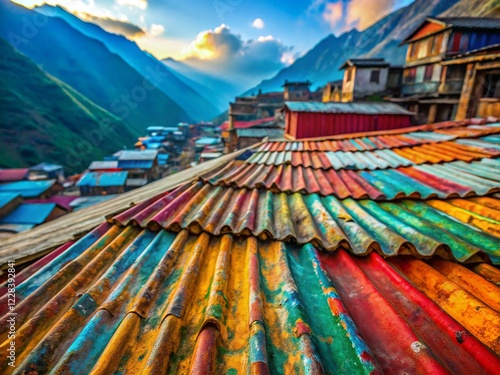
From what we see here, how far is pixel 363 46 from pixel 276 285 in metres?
131

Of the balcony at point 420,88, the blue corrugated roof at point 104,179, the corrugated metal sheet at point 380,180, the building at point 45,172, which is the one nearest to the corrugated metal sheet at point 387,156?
the corrugated metal sheet at point 380,180

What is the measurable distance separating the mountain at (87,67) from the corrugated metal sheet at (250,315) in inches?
3460

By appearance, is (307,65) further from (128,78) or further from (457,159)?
(457,159)

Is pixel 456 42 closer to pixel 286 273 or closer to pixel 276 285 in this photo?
pixel 286 273

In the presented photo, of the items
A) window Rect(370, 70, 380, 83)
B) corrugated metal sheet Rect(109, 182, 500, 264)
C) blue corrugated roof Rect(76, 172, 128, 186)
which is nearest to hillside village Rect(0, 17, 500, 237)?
blue corrugated roof Rect(76, 172, 128, 186)

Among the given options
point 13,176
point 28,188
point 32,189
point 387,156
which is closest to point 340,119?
point 387,156

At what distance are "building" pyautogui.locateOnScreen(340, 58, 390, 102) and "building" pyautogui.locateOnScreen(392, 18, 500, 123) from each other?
327 cm

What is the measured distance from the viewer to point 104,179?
2952cm

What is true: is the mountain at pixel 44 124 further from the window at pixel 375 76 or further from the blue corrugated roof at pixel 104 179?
the window at pixel 375 76

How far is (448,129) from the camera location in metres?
8.28

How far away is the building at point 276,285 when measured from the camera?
160 centimetres

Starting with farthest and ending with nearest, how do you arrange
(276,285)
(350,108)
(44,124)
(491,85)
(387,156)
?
(44,124) < (491,85) < (350,108) < (387,156) < (276,285)

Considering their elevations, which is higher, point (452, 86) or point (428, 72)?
point (428, 72)

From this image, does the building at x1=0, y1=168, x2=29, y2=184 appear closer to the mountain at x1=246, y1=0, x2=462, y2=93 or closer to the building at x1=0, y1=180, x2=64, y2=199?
the building at x1=0, y1=180, x2=64, y2=199
